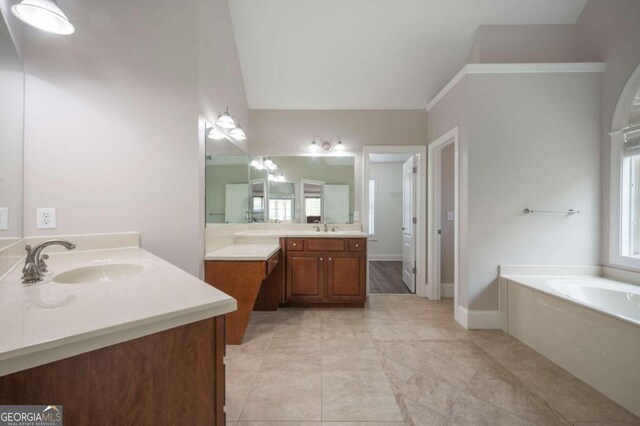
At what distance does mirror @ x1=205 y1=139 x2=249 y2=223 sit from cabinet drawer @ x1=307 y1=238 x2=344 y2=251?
2.91ft

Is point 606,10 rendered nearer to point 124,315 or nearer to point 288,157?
point 288,157

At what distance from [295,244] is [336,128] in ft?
5.38

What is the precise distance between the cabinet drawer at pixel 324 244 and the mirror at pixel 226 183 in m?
0.89

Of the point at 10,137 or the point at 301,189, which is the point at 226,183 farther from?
the point at 10,137

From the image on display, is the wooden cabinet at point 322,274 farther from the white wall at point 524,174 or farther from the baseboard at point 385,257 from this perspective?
the baseboard at point 385,257

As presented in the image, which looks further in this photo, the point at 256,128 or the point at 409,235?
the point at 409,235

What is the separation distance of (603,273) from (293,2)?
3.96 metres

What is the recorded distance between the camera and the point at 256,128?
336 cm

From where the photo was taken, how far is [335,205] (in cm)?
344

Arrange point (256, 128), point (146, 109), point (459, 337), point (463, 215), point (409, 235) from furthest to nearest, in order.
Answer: point (409, 235) → point (256, 128) → point (463, 215) → point (459, 337) → point (146, 109)

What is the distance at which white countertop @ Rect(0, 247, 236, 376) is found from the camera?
0.54 meters

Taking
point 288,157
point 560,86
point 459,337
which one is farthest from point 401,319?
point 560,86

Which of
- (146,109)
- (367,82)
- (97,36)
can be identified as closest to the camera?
(97,36)

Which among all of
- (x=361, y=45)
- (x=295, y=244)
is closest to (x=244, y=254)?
(x=295, y=244)
